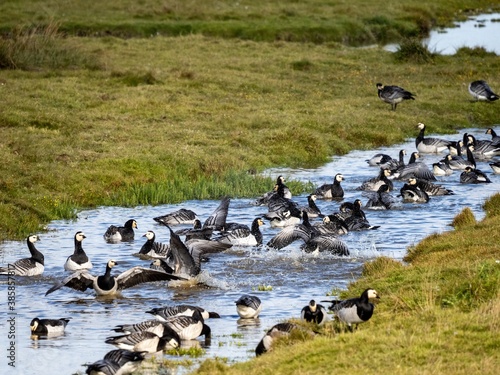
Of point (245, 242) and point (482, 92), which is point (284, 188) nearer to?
point (245, 242)

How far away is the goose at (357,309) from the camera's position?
13.7 m

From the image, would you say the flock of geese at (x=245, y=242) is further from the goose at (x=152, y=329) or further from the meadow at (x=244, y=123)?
the meadow at (x=244, y=123)

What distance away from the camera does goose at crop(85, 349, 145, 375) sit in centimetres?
1267

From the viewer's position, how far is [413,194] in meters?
26.3

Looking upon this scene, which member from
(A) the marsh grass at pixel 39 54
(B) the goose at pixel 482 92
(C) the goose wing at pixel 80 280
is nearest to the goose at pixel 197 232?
(C) the goose wing at pixel 80 280

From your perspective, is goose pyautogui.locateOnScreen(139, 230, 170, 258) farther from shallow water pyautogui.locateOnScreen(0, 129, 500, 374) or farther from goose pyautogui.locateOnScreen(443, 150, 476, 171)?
goose pyautogui.locateOnScreen(443, 150, 476, 171)

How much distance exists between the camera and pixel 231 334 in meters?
15.3

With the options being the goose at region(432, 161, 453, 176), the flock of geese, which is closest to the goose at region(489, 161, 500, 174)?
the flock of geese

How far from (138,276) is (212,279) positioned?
5.60 feet

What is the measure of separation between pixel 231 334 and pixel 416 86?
30.3 metres

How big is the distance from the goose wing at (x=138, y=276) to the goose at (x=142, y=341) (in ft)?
10.4

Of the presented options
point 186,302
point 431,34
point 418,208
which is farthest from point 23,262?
point 431,34

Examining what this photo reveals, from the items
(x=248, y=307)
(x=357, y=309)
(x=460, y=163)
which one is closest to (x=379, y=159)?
(x=460, y=163)

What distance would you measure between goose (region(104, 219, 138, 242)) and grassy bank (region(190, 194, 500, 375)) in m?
6.94
